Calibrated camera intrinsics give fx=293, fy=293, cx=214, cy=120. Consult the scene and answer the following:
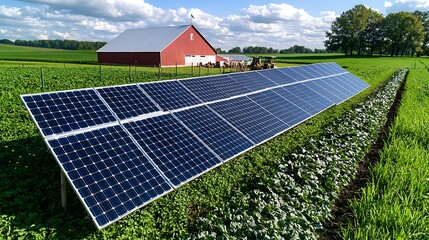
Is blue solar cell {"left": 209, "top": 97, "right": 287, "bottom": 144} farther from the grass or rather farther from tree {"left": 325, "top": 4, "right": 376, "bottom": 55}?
tree {"left": 325, "top": 4, "right": 376, "bottom": 55}

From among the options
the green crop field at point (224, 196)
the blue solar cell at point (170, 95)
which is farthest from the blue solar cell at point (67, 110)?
the blue solar cell at point (170, 95)

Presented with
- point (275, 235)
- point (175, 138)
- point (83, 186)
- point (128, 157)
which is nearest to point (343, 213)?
point (275, 235)

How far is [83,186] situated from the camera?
5227 mm

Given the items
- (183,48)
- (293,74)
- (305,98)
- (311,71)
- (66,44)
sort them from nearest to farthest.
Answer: (305,98), (293,74), (311,71), (183,48), (66,44)

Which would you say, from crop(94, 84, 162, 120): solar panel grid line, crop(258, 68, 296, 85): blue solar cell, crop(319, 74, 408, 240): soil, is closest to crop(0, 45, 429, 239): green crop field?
crop(319, 74, 408, 240): soil

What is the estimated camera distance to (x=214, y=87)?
38.3 ft

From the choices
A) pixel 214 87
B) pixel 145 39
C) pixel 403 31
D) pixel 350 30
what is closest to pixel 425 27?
pixel 403 31

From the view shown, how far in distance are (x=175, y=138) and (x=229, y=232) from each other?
3.08 metres

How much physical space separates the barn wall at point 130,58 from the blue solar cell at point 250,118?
35.7 m

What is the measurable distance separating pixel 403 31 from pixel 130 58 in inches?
3935

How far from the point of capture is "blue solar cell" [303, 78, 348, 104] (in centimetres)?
1781

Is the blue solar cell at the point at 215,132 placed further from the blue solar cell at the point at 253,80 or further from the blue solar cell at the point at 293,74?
the blue solar cell at the point at 293,74

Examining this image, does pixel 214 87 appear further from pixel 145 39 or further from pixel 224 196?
pixel 145 39

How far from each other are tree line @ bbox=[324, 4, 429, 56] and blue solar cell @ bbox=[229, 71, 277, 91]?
345 ft
